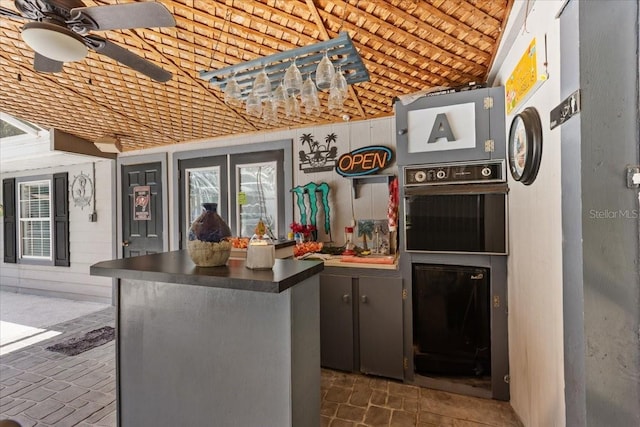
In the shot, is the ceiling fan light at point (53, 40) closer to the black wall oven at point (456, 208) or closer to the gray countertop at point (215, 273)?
the gray countertop at point (215, 273)

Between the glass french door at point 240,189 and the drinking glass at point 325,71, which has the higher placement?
the drinking glass at point 325,71

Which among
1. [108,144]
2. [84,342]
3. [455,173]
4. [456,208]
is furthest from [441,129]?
[108,144]

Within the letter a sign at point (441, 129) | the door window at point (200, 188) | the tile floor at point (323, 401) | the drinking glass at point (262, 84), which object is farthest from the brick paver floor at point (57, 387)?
the letter a sign at point (441, 129)

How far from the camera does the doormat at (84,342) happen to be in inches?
130

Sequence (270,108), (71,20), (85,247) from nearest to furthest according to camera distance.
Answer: (71,20), (270,108), (85,247)

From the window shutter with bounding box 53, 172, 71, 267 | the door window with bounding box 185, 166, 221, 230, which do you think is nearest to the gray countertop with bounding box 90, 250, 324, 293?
the door window with bounding box 185, 166, 221, 230

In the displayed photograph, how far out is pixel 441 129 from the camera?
239cm

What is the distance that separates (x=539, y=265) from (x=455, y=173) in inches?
36.7

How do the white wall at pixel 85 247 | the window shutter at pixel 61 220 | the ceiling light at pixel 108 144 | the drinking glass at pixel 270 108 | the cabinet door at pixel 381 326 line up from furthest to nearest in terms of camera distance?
the window shutter at pixel 61 220
the white wall at pixel 85 247
the ceiling light at pixel 108 144
the cabinet door at pixel 381 326
the drinking glass at pixel 270 108

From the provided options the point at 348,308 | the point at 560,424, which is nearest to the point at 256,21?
the point at 348,308

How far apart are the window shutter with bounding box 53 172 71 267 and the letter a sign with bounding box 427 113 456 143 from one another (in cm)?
640

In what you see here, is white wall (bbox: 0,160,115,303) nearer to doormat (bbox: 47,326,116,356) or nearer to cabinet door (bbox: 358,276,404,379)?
doormat (bbox: 47,326,116,356)

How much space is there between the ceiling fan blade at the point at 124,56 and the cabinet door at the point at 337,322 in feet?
6.75

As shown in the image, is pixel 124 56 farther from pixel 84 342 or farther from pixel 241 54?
pixel 84 342
